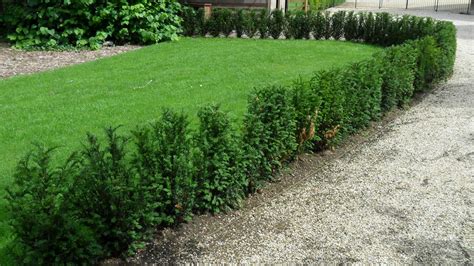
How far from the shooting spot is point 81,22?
14359mm

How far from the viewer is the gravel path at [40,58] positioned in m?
11.2

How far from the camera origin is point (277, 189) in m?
5.75

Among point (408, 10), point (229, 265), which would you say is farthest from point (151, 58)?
point (408, 10)

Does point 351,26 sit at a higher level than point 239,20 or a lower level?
lower

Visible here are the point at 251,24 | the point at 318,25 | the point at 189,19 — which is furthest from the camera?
the point at 318,25

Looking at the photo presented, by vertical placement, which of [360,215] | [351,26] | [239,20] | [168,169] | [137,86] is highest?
[239,20]

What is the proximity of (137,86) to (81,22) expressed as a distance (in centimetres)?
588

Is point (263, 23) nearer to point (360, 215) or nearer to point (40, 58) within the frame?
point (40, 58)

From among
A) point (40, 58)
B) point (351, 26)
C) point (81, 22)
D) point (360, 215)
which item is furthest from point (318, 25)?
point (360, 215)

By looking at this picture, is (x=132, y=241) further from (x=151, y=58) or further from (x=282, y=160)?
(x=151, y=58)

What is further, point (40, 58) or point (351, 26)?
point (351, 26)

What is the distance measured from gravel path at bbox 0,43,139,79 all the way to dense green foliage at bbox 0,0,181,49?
0.46 metres

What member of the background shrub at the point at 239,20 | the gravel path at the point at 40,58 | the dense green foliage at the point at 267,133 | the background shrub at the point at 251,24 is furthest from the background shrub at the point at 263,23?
the dense green foliage at the point at 267,133

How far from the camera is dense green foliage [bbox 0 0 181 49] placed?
13977 millimetres
